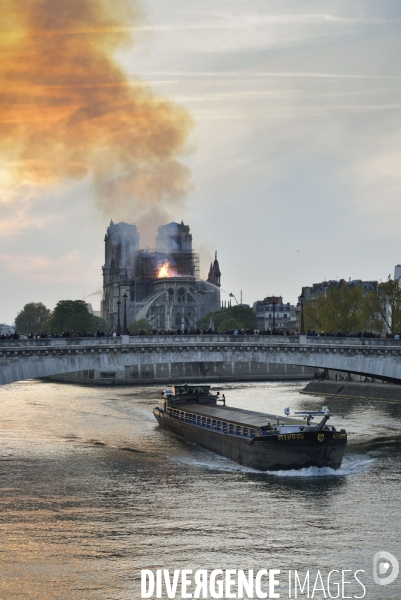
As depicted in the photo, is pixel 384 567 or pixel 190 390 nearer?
pixel 384 567

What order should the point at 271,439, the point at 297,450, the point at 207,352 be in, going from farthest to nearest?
1. the point at 207,352
2. the point at 271,439
3. the point at 297,450

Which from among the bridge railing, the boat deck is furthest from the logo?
the bridge railing

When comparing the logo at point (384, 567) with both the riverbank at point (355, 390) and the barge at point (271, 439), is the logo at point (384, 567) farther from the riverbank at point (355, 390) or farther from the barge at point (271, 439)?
the riverbank at point (355, 390)

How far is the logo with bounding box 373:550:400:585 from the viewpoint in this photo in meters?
31.0

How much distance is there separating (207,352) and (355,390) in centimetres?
3375

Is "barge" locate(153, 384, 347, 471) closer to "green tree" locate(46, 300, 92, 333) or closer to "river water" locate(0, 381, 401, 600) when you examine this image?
"river water" locate(0, 381, 401, 600)

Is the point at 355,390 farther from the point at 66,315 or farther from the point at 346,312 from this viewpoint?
the point at 66,315

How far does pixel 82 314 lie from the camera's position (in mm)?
193250

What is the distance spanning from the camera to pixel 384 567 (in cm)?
3216

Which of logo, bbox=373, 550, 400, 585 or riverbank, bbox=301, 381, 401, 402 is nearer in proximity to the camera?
logo, bbox=373, 550, 400, 585

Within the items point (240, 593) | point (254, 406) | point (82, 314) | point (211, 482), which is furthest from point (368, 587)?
point (82, 314)

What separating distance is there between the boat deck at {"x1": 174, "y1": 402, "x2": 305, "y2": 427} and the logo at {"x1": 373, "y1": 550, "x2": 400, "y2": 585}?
18661 mm

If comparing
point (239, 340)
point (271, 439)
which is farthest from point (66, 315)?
point (271, 439)

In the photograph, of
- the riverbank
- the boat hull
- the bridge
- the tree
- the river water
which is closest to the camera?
the river water
